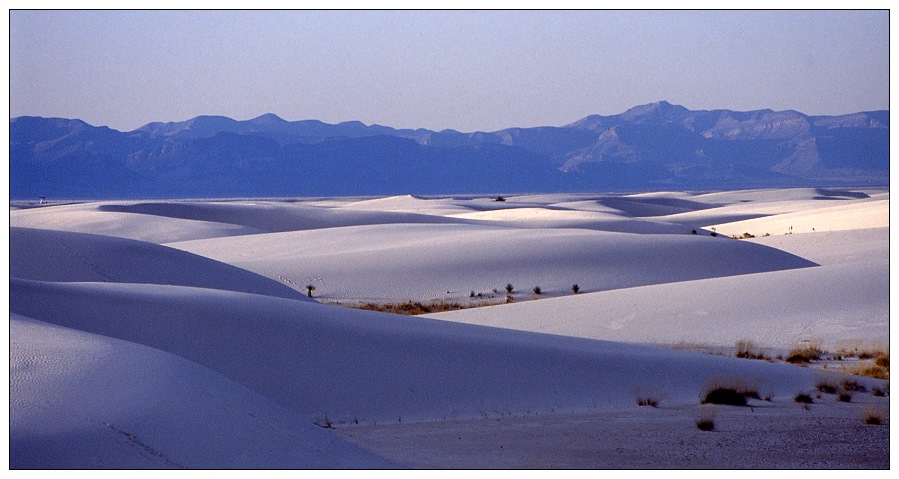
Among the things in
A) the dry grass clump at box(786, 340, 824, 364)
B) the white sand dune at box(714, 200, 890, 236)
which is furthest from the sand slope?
the white sand dune at box(714, 200, 890, 236)

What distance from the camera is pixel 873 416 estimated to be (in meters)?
9.22

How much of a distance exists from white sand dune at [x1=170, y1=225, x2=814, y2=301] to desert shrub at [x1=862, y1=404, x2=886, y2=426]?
47.4ft

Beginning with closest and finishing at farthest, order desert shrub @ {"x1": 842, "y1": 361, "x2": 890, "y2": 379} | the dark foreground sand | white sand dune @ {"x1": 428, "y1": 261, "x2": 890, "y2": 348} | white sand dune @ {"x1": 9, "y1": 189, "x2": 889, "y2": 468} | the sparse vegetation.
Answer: white sand dune @ {"x1": 9, "y1": 189, "x2": 889, "y2": 468}
the dark foreground sand
the sparse vegetation
desert shrub @ {"x1": 842, "y1": 361, "x2": 890, "y2": 379}
white sand dune @ {"x1": 428, "y1": 261, "x2": 890, "y2": 348}

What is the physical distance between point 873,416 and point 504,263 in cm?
1758

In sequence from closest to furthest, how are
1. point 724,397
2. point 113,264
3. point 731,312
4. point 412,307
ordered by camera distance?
point 724,397, point 731,312, point 113,264, point 412,307

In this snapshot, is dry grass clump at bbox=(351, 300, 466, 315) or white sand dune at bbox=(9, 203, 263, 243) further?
white sand dune at bbox=(9, 203, 263, 243)

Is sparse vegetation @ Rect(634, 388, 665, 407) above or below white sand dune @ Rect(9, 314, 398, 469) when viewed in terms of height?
below

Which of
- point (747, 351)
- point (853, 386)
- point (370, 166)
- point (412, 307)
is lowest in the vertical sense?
point (370, 166)

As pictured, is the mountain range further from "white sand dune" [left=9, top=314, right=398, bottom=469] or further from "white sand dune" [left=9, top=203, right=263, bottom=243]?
"white sand dune" [left=9, top=314, right=398, bottom=469]

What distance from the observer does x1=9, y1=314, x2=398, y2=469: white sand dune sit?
5.76 metres

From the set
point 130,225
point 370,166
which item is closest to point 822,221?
point 130,225

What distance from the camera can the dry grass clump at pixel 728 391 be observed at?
33.2 ft

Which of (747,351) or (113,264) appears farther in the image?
(113,264)

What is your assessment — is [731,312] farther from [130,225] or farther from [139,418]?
[130,225]
